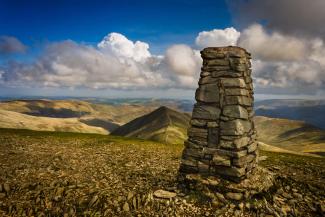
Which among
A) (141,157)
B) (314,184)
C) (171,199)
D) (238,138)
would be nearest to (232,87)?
(238,138)

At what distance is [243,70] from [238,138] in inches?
178

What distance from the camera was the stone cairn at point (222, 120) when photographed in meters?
17.1

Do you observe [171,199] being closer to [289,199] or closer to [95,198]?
[95,198]

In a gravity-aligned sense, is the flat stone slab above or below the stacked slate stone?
below

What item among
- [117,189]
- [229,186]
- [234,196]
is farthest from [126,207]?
[234,196]

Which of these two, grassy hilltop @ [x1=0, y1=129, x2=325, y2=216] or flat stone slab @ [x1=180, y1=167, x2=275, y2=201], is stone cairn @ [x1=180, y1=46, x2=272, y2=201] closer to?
flat stone slab @ [x1=180, y1=167, x2=275, y2=201]

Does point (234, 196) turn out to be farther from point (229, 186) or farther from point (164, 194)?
point (164, 194)

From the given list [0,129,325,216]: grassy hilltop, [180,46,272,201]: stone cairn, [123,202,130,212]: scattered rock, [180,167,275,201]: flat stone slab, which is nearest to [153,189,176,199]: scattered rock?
[0,129,325,216]: grassy hilltop

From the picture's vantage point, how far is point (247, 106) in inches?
709

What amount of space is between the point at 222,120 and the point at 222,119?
0.08 m

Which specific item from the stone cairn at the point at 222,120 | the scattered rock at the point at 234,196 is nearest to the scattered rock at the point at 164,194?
the stone cairn at the point at 222,120

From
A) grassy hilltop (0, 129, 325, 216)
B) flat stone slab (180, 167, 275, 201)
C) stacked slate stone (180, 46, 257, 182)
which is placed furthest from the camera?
stacked slate stone (180, 46, 257, 182)

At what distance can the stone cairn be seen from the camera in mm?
17078

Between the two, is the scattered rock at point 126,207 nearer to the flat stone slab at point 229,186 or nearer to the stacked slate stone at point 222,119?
the flat stone slab at point 229,186
